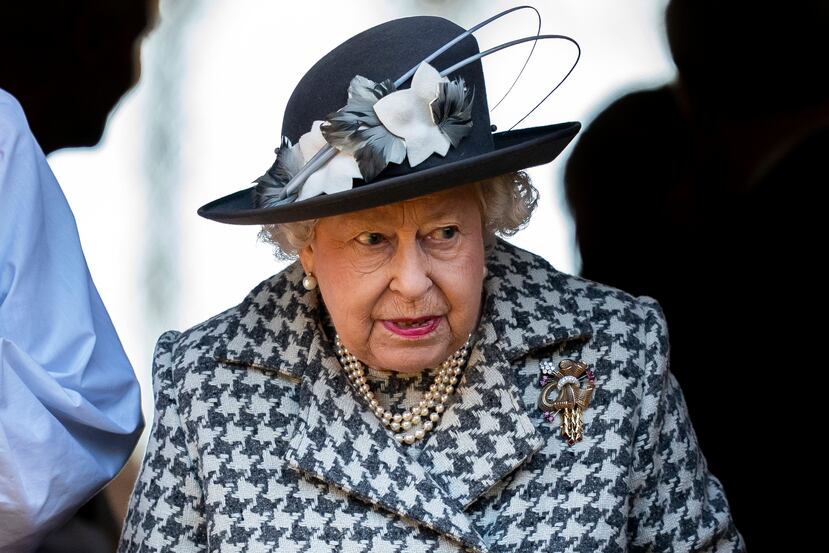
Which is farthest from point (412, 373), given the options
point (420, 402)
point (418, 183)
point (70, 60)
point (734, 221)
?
point (70, 60)

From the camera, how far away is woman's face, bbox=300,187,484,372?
8.66ft

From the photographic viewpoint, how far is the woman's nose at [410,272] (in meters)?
2.61

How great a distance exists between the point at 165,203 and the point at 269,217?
6.31ft

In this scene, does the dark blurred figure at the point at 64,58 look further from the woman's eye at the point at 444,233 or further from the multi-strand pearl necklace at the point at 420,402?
the woman's eye at the point at 444,233

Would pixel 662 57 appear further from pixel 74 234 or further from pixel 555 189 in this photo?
pixel 74 234

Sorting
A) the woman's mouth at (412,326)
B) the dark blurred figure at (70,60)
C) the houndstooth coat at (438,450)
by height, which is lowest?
the houndstooth coat at (438,450)

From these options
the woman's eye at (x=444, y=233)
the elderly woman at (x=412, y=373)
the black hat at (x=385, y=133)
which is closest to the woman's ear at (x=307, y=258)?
the elderly woman at (x=412, y=373)

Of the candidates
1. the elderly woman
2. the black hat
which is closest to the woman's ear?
the elderly woman

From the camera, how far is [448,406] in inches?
115

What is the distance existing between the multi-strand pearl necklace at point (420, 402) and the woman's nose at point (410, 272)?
1.08ft

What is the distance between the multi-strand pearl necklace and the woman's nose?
329mm

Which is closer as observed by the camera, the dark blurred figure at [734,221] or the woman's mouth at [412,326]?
the woman's mouth at [412,326]

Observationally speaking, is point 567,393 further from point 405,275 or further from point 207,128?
point 207,128

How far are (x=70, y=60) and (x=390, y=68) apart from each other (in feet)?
6.35
